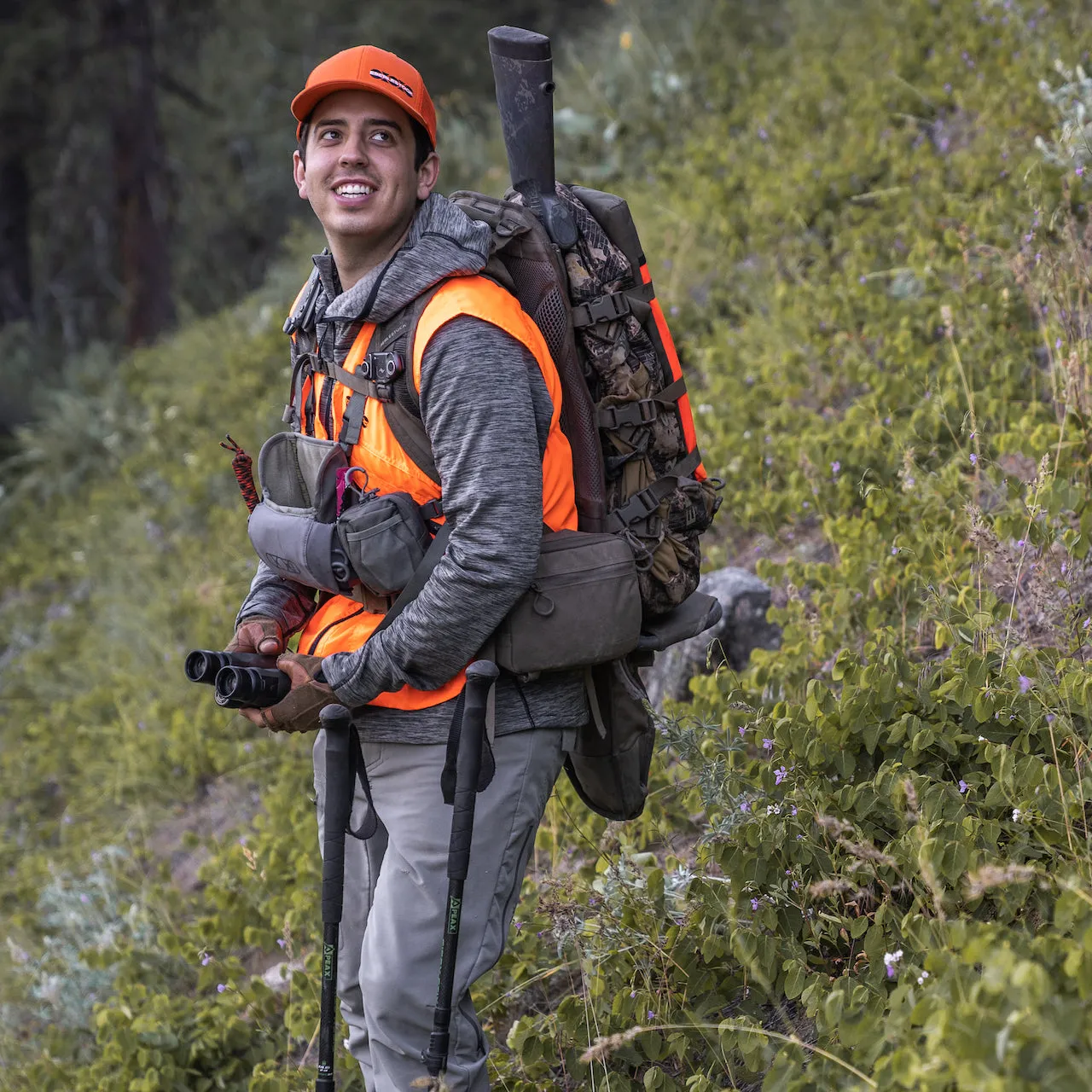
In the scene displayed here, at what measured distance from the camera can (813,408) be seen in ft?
19.8

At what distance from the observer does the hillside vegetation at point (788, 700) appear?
2852 mm

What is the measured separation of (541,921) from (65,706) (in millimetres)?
5374

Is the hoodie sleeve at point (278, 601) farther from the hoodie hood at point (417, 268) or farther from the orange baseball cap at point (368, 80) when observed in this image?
the orange baseball cap at point (368, 80)

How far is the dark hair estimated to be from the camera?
3.08m

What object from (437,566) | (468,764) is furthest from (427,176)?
(468,764)

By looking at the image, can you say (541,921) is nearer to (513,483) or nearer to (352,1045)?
(352,1045)

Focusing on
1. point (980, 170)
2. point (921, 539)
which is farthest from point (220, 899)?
point (980, 170)

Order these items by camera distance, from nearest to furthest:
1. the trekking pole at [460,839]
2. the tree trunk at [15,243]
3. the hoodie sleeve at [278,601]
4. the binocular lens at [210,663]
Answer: the trekking pole at [460,839]
the binocular lens at [210,663]
the hoodie sleeve at [278,601]
the tree trunk at [15,243]

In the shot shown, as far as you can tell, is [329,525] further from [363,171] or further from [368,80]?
[368,80]

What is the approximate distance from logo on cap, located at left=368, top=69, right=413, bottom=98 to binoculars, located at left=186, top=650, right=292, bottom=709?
1373 millimetres

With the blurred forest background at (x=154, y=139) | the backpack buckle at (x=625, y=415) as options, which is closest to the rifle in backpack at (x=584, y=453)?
the backpack buckle at (x=625, y=415)

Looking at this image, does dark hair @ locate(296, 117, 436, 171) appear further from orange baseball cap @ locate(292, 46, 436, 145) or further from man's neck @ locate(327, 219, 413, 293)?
man's neck @ locate(327, 219, 413, 293)

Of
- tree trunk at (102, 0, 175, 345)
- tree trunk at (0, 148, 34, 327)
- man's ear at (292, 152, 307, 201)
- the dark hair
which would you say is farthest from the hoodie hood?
tree trunk at (0, 148, 34, 327)

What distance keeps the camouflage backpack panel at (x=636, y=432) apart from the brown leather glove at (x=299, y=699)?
784 mm
